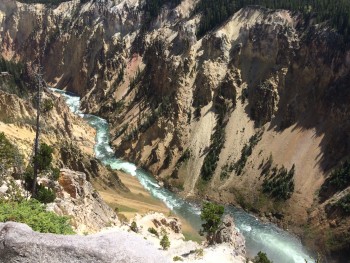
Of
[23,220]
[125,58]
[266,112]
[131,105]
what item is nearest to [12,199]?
[23,220]

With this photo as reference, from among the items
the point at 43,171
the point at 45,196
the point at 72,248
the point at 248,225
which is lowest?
the point at 248,225

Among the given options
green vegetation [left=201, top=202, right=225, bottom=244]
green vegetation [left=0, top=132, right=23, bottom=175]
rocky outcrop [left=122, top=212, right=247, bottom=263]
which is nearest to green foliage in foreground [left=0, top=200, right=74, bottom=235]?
rocky outcrop [left=122, top=212, right=247, bottom=263]

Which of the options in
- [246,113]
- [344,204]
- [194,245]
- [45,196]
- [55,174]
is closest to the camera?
[45,196]

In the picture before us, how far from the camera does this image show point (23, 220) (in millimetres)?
22062

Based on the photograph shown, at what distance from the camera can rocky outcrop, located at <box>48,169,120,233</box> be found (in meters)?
35.0

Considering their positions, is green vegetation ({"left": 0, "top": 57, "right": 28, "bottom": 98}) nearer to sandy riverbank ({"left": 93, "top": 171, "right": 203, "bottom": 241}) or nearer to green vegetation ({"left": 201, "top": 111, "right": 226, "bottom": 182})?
sandy riverbank ({"left": 93, "top": 171, "right": 203, "bottom": 241})

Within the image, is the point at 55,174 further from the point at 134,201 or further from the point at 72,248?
the point at 134,201

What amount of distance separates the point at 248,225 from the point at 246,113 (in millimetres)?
26978

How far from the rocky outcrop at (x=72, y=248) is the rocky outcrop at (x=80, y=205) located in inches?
651

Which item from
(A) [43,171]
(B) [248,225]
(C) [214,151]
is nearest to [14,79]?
(C) [214,151]

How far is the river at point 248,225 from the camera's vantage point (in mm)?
63625

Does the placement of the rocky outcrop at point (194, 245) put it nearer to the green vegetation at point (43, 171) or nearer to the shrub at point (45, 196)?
the shrub at point (45, 196)

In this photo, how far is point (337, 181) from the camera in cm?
7162

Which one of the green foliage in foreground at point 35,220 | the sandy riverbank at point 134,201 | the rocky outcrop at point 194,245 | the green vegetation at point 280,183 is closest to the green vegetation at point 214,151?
the green vegetation at point 280,183
